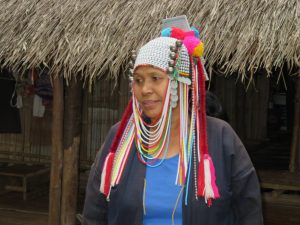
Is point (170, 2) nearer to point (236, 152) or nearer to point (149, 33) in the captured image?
point (149, 33)

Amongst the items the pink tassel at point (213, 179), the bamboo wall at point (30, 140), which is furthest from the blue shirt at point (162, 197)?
the bamboo wall at point (30, 140)

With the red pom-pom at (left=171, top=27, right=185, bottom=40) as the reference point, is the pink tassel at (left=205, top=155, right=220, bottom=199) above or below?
below

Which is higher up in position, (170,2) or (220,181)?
(170,2)

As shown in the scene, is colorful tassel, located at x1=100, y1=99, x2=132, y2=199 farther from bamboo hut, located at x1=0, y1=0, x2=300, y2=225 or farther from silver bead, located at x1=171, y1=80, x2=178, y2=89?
bamboo hut, located at x1=0, y1=0, x2=300, y2=225

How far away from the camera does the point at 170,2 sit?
4578 mm

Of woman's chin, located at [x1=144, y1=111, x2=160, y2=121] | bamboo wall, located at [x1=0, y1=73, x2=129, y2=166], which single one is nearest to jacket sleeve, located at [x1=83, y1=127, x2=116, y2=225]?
woman's chin, located at [x1=144, y1=111, x2=160, y2=121]

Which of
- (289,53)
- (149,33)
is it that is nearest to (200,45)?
(289,53)

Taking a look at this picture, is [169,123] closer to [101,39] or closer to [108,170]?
[108,170]

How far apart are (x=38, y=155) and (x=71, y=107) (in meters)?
3.40

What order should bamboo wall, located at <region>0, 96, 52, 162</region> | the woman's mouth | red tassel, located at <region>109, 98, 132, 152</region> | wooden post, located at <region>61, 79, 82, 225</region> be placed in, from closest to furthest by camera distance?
the woman's mouth → red tassel, located at <region>109, 98, 132, 152</region> → wooden post, located at <region>61, 79, 82, 225</region> → bamboo wall, located at <region>0, 96, 52, 162</region>

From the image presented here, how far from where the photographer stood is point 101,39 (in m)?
4.55

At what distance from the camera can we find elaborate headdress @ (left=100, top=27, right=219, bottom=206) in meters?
2.07

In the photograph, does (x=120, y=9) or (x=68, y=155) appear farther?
(x=68, y=155)

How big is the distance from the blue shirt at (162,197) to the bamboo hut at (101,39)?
1775 millimetres
